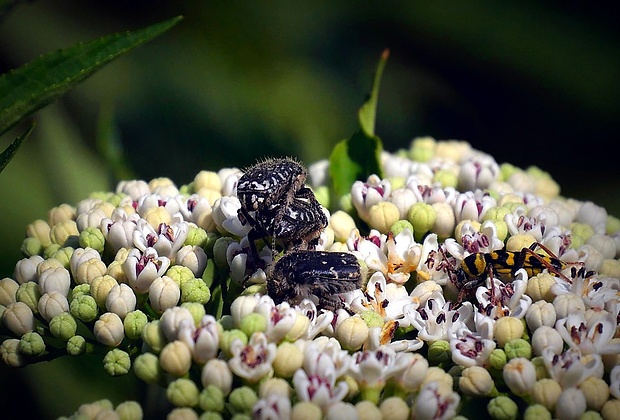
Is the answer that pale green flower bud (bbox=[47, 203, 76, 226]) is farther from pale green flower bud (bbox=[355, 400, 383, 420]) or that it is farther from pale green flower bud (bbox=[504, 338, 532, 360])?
pale green flower bud (bbox=[504, 338, 532, 360])

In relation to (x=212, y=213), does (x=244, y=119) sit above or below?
above

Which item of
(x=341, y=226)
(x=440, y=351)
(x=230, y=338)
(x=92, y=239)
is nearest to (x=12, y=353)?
(x=92, y=239)

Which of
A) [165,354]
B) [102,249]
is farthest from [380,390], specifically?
[102,249]

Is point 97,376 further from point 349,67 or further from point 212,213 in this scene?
point 349,67

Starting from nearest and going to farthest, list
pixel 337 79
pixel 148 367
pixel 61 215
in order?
1. pixel 148 367
2. pixel 61 215
3. pixel 337 79

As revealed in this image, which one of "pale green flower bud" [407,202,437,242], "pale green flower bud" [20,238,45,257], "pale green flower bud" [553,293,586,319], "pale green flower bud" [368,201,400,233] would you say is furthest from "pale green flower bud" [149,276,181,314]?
"pale green flower bud" [553,293,586,319]

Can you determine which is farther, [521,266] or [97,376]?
[97,376]

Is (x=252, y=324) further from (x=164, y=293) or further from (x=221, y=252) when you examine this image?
(x=221, y=252)
